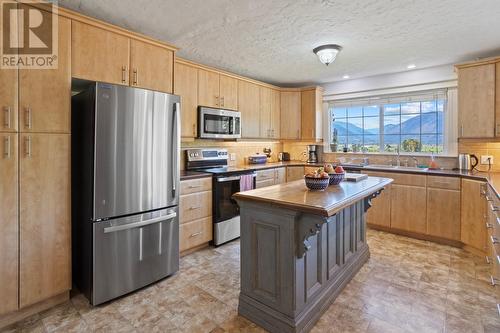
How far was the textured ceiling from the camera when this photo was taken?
2293mm

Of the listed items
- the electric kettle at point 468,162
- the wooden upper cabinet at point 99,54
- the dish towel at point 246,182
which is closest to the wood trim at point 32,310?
the wooden upper cabinet at point 99,54

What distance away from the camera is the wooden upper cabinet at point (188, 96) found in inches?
136

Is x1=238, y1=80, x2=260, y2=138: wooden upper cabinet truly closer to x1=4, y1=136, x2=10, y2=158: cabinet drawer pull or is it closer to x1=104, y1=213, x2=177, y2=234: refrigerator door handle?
x1=104, y1=213, x2=177, y2=234: refrigerator door handle

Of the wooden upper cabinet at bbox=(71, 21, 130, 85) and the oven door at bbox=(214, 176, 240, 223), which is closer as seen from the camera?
the wooden upper cabinet at bbox=(71, 21, 130, 85)

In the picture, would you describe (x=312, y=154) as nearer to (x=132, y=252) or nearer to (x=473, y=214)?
(x=473, y=214)

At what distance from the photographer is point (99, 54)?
2.36 meters

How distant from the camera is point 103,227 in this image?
221 cm

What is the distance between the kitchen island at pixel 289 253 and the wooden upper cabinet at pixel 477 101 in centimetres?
215

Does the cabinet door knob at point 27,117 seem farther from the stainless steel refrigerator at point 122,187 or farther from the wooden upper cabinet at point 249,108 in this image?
the wooden upper cabinet at point 249,108

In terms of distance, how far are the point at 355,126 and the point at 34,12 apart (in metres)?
4.75

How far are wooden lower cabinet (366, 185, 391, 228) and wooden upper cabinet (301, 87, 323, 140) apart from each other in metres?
1.64

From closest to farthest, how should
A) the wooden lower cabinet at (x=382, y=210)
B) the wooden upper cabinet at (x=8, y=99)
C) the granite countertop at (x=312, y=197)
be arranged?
the granite countertop at (x=312, y=197), the wooden upper cabinet at (x=8, y=99), the wooden lower cabinet at (x=382, y=210)

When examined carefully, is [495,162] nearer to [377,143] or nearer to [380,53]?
[377,143]

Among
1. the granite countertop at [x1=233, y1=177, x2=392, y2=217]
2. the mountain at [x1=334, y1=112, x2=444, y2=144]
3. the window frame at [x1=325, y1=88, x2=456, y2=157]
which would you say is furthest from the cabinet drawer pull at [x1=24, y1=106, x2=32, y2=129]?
the mountain at [x1=334, y1=112, x2=444, y2=144]
